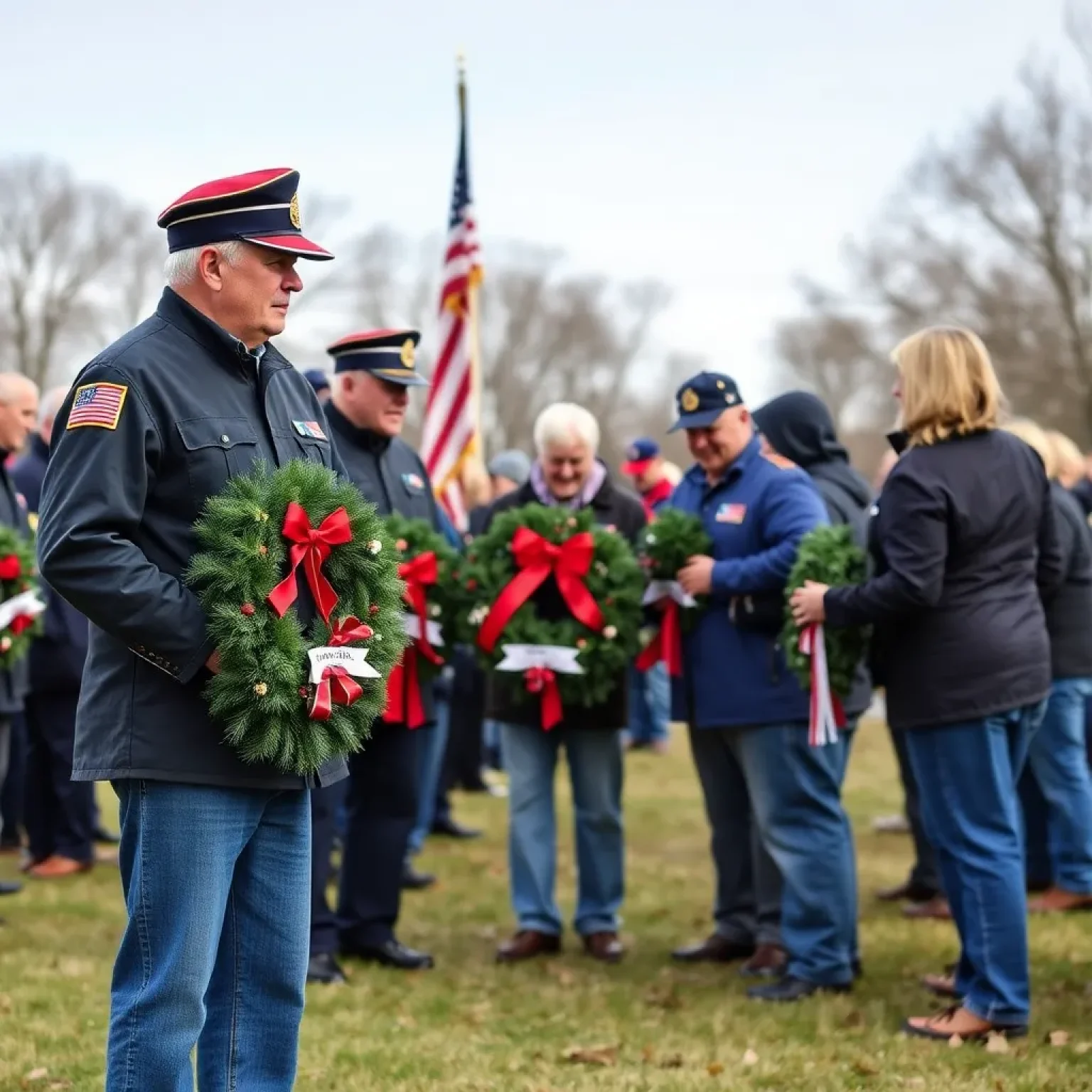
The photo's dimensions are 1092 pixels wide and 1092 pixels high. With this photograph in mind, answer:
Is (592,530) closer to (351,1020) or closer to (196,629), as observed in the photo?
(351,1020)

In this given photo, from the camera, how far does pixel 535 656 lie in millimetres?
7133

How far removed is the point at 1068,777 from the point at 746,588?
8.40 feet

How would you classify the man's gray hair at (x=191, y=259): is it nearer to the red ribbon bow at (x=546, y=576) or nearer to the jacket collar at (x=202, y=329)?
the jacket collar at (x=202, y=329)

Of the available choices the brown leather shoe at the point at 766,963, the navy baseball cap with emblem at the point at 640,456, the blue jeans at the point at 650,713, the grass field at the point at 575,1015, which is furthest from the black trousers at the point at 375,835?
the blue jeans at the point at 650,713

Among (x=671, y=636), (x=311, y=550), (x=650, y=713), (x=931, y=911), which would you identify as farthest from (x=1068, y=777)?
(x=650, y=713)

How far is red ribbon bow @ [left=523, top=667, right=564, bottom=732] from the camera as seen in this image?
281 inches

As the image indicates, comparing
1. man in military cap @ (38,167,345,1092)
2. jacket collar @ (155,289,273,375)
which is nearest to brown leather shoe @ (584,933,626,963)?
man in military cap @ (38,167,345,1092)

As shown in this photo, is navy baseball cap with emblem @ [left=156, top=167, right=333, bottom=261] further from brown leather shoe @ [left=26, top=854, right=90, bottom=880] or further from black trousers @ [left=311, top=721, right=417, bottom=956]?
brown leather shoe @ [left=26, top=854, right=90, bottom=880]

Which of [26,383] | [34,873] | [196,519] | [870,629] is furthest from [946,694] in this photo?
[34,873]

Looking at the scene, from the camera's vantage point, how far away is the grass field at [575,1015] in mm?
5285

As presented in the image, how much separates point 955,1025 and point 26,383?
5672mm

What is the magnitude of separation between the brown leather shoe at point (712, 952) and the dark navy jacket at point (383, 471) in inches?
66.4

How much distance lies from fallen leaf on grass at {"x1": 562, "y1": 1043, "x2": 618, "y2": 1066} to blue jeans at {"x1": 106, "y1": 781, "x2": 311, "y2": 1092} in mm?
1762

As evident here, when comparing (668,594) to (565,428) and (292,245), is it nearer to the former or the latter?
(565,428)
